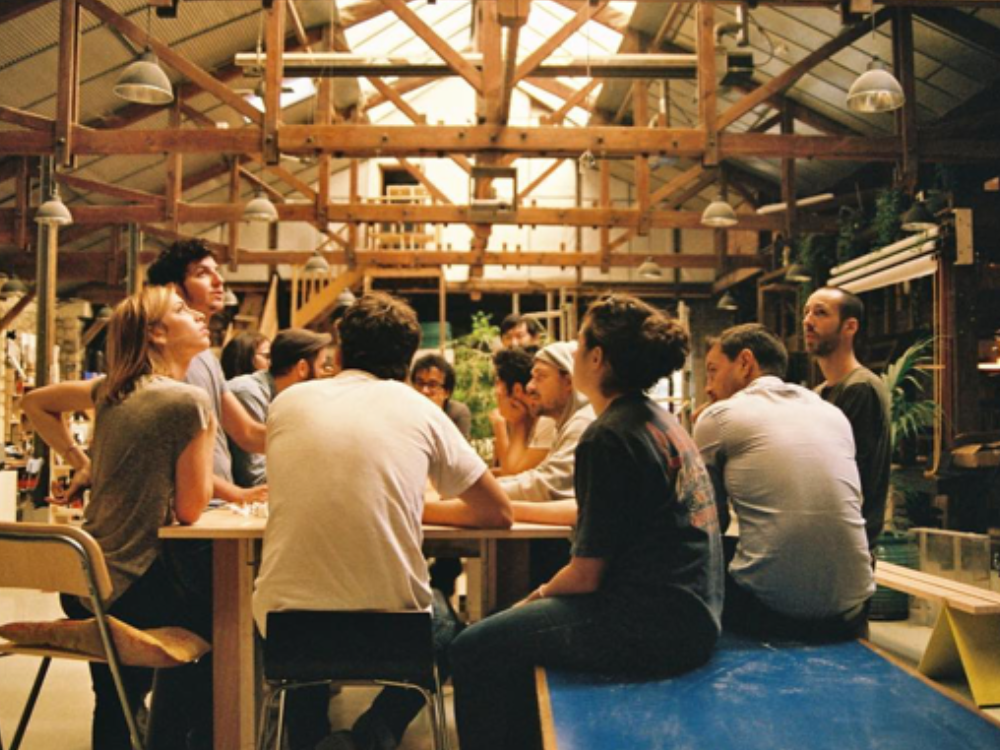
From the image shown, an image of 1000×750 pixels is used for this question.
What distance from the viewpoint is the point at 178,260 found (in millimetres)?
3627

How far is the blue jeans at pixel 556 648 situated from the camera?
2273mm

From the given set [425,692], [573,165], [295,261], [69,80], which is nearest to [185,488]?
[425,692]

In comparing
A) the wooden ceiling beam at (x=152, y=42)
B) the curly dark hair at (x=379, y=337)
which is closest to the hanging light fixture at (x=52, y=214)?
the wooden ceiling beam at (x=152, y=42)

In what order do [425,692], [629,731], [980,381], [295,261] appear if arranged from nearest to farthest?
[629,731] → [425,692] → [980,381] → [295,261]

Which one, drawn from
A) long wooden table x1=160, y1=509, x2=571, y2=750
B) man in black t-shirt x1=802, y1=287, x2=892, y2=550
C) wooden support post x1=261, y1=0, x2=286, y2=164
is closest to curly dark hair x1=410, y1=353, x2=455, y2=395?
man in black t-shirt x1=802, y1=287, x2=892, y2=550

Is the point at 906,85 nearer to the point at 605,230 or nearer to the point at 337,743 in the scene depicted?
the point at 605,230

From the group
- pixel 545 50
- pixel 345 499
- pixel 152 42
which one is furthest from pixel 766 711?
pixel 152 42

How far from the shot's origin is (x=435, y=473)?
101 inches

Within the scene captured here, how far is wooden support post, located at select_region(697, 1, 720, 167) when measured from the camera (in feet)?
25.5

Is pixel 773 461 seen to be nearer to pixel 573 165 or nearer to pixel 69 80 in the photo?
pixel 69 80

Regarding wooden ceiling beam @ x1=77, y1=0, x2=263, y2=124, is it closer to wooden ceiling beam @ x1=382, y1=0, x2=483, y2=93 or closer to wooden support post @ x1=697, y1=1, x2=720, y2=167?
wooden ceiling beam @ x1=382, y1=0, x2=483, y2=93

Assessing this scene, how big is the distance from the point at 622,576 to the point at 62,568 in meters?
1.40

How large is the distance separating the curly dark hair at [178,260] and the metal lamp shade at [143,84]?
151 inches

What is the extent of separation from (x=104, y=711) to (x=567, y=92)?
45.8 feet
